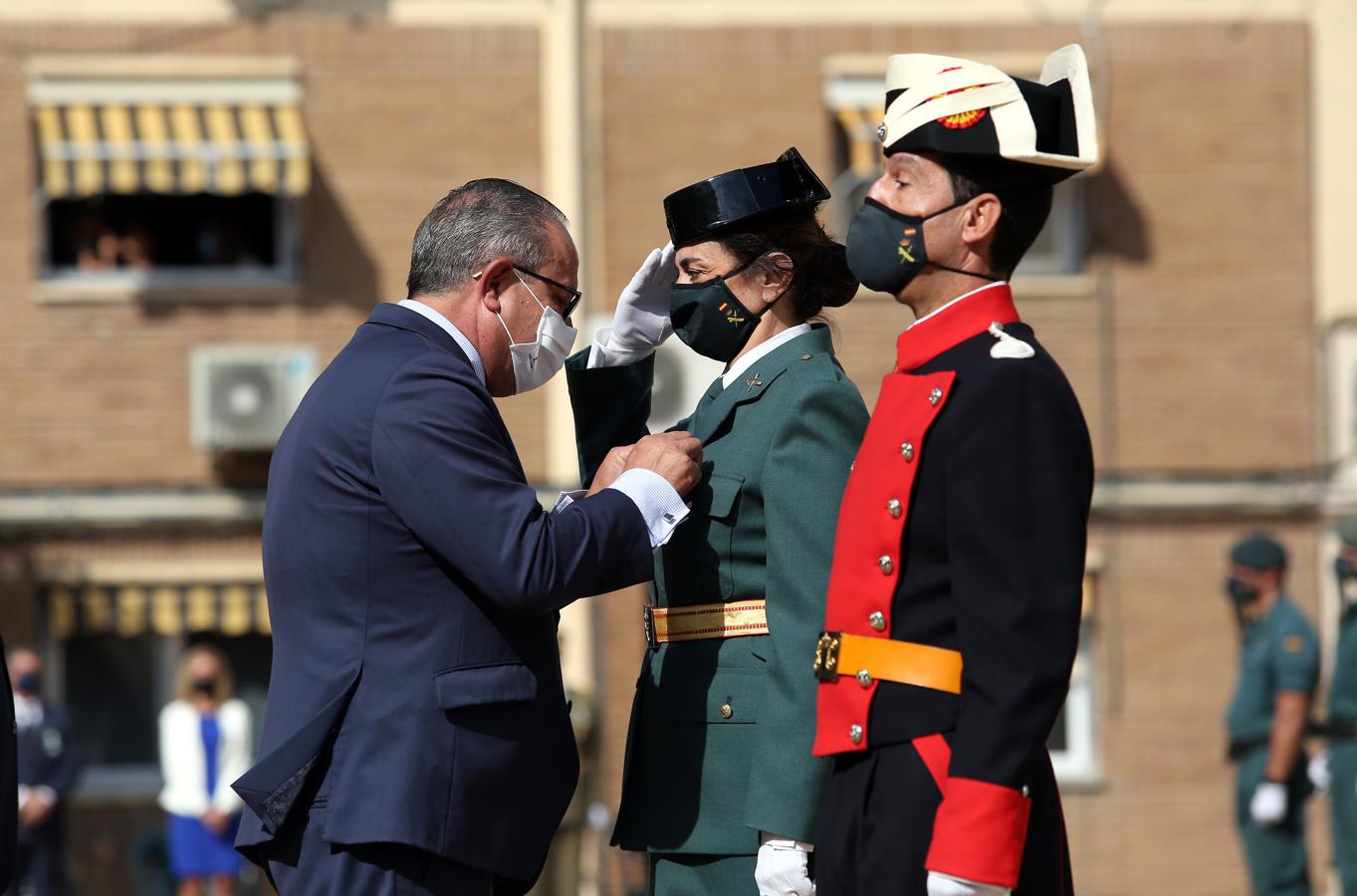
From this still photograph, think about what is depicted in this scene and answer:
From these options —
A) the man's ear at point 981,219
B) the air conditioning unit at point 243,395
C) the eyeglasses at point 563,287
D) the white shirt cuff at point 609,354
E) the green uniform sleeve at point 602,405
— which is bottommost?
the air conditioning unit at point 243,395

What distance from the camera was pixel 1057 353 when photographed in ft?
38.9

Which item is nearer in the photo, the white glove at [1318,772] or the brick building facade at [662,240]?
the white glove at [1318,772]

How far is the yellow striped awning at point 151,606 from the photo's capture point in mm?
11695

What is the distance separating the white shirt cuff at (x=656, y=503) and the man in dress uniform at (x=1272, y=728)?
5.53 meters

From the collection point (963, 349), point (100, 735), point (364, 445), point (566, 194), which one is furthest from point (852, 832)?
point (100, 735)

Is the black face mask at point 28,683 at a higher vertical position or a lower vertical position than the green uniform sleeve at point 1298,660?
lower

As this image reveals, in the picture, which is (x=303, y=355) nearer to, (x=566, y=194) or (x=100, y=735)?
(x=566, y=194)

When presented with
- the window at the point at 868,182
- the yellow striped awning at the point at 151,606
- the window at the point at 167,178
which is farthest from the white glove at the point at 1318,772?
the window at the point at 167,178

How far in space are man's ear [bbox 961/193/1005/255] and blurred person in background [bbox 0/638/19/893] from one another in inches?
82.1

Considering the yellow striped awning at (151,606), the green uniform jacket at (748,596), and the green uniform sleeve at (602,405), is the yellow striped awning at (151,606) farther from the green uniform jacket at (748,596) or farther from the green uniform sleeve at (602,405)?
the green uniform jacket at (748,596)

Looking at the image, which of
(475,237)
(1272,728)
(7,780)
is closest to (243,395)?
(1272,728)

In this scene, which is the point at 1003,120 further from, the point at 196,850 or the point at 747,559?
the point at 196,850

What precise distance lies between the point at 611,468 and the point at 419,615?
575mm

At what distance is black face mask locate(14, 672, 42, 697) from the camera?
10805 millimetres
